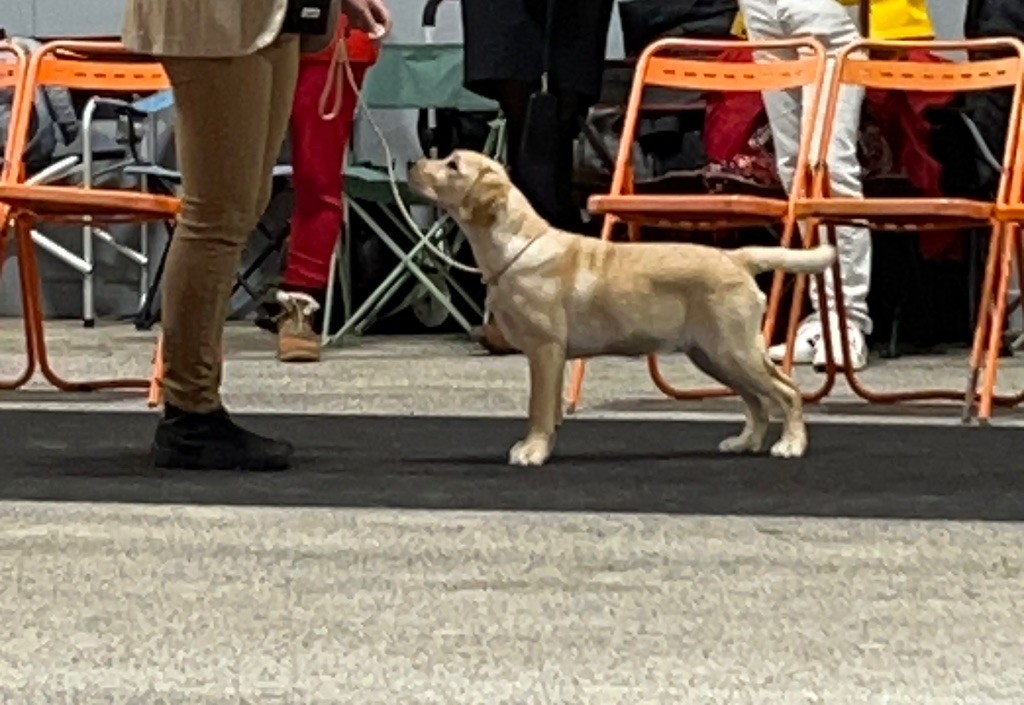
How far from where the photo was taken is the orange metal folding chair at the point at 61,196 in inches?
162

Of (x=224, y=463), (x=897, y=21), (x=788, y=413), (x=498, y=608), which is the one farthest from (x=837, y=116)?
(x=498, y=608)

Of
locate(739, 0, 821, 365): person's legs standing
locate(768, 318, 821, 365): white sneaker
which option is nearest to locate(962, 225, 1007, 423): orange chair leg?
locate(739, 0, 821, 365): person's legs standing

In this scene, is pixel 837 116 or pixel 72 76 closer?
pixel 72 76

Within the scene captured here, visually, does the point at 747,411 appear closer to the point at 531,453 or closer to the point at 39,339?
the point at 531,453

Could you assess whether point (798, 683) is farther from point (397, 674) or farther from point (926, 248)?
point (926, 248)

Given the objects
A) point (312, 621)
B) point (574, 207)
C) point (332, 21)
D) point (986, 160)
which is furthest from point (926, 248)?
point (312, 621)

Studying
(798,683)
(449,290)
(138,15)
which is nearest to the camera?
(798,683)

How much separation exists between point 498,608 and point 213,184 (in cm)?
104

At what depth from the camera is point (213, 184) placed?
320 centimetres

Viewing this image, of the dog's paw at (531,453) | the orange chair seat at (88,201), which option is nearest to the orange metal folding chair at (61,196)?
the orange chair seat at (88,201)

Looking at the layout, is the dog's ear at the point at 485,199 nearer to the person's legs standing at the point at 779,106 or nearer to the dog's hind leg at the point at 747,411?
the dog's hind leg at the point at 747,411

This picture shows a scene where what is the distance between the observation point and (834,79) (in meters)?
4.40

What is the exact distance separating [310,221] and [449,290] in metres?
0.90

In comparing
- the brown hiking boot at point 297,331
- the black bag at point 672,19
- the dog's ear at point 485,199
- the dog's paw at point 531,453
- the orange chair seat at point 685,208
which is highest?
the dog's ear at point 485,199
